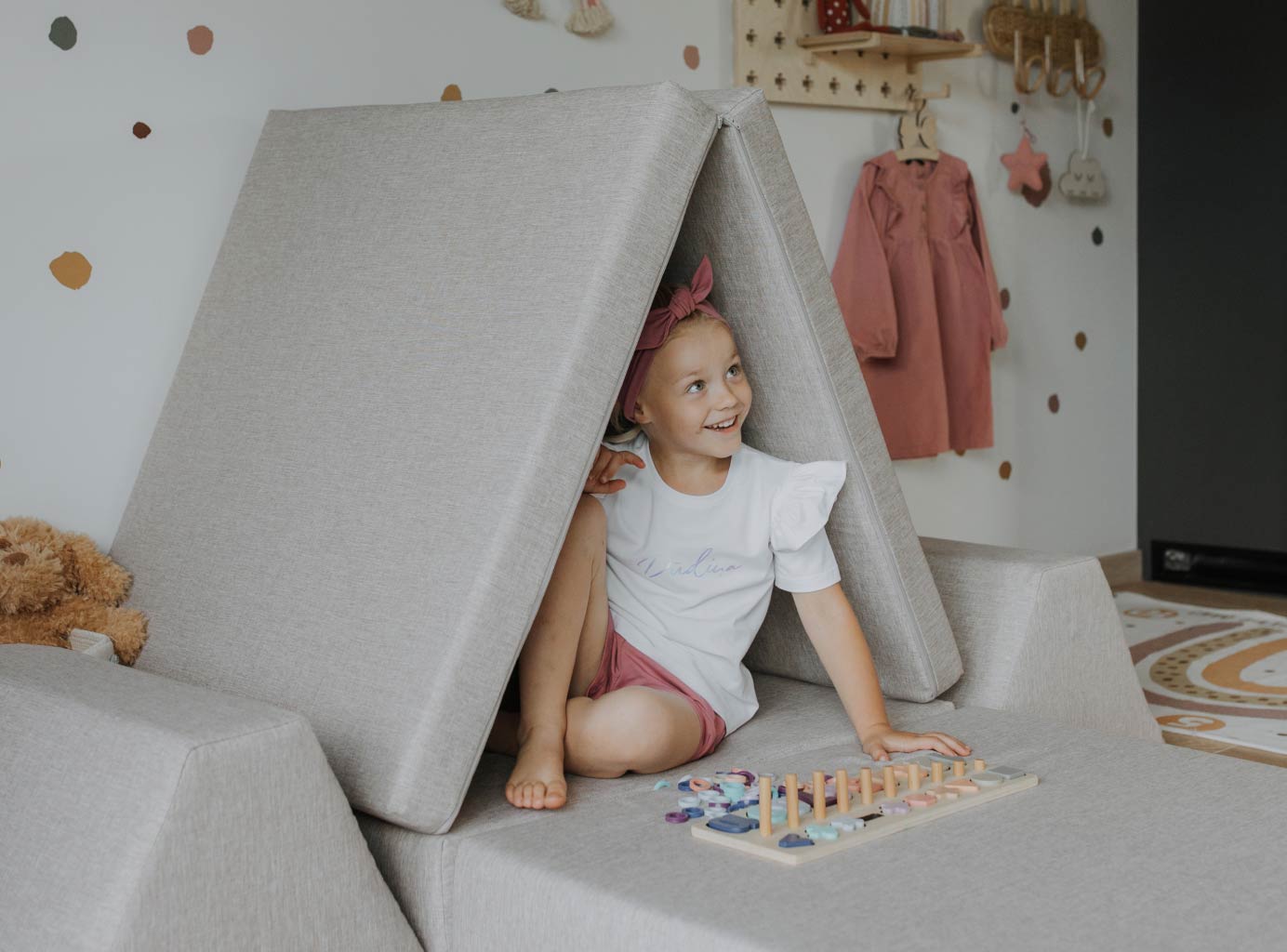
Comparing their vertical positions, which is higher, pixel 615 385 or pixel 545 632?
pixel 615 385

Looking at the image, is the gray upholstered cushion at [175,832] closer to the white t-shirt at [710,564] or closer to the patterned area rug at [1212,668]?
the white t-shirt at [710,564]

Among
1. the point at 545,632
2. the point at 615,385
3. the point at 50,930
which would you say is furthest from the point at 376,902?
the point at 615,385

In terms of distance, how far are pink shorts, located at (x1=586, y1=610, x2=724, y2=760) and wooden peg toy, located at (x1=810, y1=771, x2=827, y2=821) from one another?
0.84 ft

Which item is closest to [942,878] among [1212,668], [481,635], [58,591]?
[481,635]

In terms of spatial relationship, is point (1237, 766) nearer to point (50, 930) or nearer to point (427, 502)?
point (427, 502)

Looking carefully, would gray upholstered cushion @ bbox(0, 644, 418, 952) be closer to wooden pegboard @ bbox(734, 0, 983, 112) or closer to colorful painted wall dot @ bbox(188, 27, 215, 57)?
colorful painted wall dot @ bbox(188, 27, 215, 57)

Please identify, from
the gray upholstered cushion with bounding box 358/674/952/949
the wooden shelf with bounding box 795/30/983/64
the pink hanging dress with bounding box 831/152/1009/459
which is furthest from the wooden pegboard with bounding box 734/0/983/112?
the gray upholstered cushion with bounding box 358/674/952/949

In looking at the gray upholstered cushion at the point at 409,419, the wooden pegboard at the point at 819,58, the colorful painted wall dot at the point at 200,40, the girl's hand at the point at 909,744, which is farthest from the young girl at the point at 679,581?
the wooden pegboard at the point at 819,58

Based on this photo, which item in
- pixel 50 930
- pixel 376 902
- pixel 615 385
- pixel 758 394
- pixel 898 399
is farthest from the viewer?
pixel 898 399

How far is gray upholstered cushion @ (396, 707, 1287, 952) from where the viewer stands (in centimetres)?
116

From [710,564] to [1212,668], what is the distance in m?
1.59

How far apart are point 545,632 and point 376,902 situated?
40 cm

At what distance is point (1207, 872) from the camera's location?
4.18ft

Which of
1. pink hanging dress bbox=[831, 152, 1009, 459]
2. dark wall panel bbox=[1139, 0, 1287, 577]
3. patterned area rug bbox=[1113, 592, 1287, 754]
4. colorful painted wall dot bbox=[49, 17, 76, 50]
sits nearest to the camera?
colorful painted wall dot bbox=[49, 17, 76, 50]
